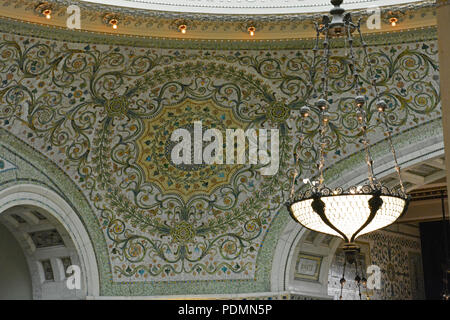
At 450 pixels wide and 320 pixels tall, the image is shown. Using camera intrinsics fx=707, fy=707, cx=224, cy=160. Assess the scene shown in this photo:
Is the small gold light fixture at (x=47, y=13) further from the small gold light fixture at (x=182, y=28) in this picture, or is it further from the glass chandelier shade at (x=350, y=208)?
the glass chandelier shade at (x=350, y=208)

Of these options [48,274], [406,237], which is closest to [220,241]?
[48,274]

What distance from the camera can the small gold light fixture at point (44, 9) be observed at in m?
6.72

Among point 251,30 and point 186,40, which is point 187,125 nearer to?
point 186,40

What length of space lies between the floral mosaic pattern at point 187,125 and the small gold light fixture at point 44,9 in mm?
602

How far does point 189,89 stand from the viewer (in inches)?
306

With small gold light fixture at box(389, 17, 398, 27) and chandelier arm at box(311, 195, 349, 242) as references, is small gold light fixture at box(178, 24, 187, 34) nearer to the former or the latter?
small gold light fixture at box(389, 17, 398, 27)

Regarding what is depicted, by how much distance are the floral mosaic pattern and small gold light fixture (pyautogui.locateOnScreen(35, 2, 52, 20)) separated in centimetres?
60

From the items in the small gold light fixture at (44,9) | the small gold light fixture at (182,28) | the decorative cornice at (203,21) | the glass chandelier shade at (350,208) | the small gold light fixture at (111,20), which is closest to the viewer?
the glass chandelier shade at (350,208)

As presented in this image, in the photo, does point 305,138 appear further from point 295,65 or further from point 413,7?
point 413,7

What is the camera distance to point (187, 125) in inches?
309

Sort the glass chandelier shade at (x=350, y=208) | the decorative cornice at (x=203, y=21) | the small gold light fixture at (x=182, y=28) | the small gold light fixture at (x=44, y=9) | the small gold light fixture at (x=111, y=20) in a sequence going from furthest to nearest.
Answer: the small gold light fixture at (x=182, y=28) → the small gold light fixture at (x=111, y=20) → the decorative cornice at (x=203, y=21) → the small gold light fixture at (x=44, y=9) → the glass chandelier shade at (x=350, y=208)

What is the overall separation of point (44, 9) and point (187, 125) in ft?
6.56

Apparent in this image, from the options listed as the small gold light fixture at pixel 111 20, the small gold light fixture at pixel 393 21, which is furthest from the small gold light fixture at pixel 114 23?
the small gold light fixture at pixel 393 21

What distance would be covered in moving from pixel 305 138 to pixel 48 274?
10.7 ft
